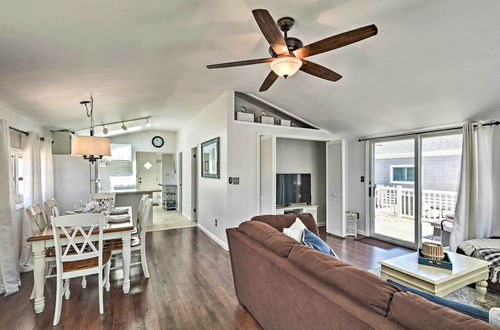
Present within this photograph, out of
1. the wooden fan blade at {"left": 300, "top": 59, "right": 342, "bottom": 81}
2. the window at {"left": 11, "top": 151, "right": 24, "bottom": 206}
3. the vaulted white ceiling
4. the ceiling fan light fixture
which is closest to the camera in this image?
the vaulted white ceiling

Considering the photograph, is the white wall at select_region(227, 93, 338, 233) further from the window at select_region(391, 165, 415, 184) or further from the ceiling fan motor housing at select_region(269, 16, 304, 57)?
the ceiling fan motor housing at select_region(269, 16, 304, 57)

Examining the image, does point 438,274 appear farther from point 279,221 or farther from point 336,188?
point 336,188

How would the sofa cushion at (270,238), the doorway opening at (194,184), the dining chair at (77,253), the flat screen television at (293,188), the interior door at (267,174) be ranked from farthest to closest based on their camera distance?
the doorway opening at (194,184) → the flat screen television at (293,188) → the interior door at (267,174) → the dining chair at (77,253) → the sofa cushion at (270,238)

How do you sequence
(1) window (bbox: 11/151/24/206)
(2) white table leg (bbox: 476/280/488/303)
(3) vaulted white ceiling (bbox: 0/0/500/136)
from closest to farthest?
(3) vaulted white ceiling (bbox: 0/0/500/136), (2) white table leg (bbox: 476/280/488/303), (1) window (bbox: 11/151/24/206)

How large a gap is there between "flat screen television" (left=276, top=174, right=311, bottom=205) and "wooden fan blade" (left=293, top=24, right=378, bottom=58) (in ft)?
11.3

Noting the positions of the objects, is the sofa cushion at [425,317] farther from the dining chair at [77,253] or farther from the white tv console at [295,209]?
the white tv console at [295,209]

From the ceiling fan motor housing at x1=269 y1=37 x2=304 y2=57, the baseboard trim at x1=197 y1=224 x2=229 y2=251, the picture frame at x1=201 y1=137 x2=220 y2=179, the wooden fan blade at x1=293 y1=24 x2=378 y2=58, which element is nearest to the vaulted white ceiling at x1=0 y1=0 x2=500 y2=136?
the ceiling fan motor housing at x1=269 y1=37 x2=304 y2=57

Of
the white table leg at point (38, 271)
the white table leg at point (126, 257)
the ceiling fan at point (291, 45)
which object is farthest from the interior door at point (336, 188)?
the white table leg at point (38, 271)

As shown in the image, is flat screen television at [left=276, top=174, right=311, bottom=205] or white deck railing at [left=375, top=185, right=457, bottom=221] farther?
flat screen television at [left=276, top=174, right=311, bottom=205]

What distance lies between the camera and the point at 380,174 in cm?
505

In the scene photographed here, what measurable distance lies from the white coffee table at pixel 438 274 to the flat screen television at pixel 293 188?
108 inches

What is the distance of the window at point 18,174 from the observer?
3.65 metres

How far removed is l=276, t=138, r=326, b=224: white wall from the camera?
5656mm

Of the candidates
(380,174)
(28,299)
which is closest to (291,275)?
(28,299)
